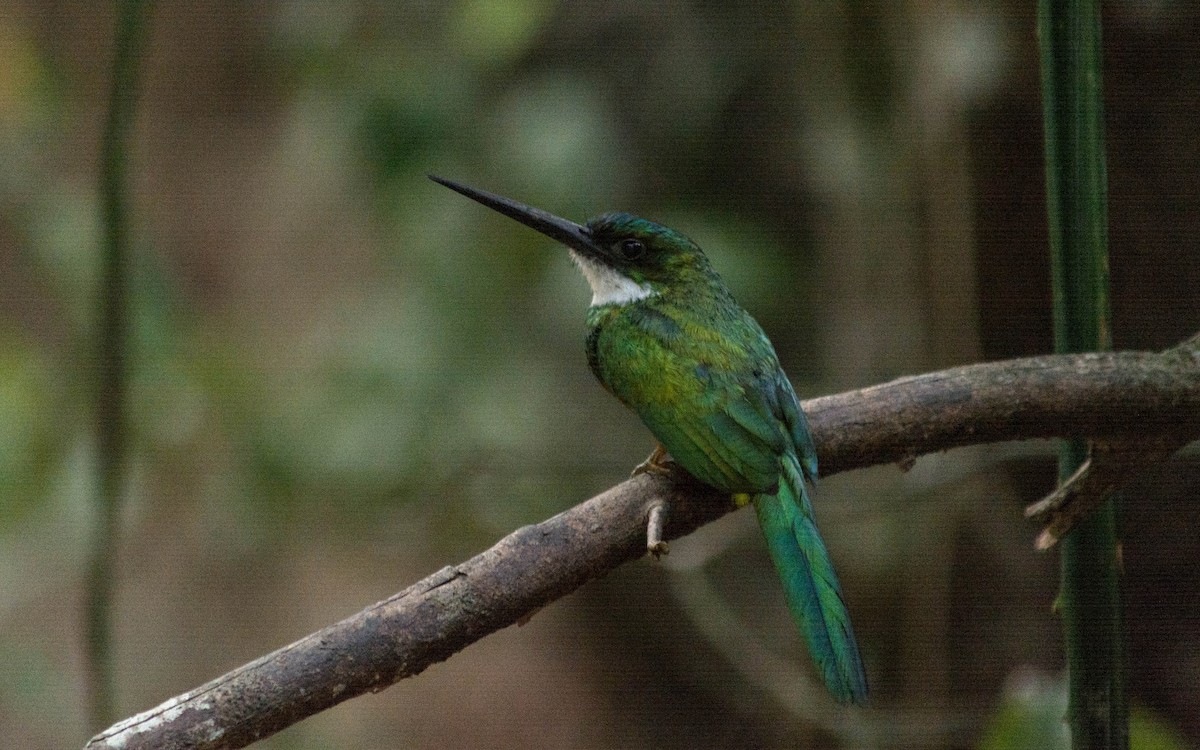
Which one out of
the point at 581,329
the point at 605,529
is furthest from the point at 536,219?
the point at 581,329

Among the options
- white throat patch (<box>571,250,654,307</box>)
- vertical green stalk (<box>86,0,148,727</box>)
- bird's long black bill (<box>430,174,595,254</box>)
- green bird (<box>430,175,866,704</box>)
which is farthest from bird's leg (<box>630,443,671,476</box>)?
vertical green stalk (<box>86,0,148,727</box>)

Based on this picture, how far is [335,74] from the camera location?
2867 millimetres

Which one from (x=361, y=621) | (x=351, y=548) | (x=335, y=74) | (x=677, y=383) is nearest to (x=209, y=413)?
(x=351, y=548)

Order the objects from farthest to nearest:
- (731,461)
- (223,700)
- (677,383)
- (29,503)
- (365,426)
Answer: (365,426)
(29,503)
(677,383)
(731,461)
(223,700)

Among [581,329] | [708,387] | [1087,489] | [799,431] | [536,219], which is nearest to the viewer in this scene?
[1087,489]

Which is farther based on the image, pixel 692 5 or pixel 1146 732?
pixel 692 5

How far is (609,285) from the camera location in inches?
82.1

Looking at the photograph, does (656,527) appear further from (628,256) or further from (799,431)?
(628,256)

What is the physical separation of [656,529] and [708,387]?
1.40 ft

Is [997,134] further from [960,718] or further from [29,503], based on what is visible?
[29,503]

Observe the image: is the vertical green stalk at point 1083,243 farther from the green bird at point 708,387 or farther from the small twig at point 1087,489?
the green bird at point 708,387

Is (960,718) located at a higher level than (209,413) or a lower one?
lower

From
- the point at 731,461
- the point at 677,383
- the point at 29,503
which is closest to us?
the point at 731,461

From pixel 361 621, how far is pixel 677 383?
67 cm
